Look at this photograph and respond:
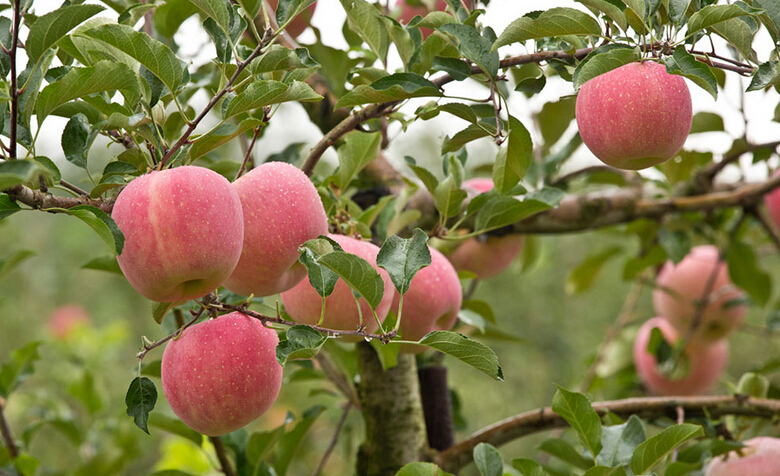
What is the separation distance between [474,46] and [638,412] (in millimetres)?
486

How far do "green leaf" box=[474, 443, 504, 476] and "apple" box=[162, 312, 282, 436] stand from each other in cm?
18

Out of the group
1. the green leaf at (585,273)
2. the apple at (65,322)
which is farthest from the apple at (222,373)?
the apple at (65,322)

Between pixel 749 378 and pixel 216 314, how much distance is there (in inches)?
26.3

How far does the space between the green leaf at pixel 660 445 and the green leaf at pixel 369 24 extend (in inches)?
15.5

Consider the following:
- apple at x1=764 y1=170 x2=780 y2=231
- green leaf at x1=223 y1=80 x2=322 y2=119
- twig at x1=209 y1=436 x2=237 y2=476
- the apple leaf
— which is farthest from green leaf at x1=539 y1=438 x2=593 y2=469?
apple at x1=764 y1=170 x2=780 y2=231

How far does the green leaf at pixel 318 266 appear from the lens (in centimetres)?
50

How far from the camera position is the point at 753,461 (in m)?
0.76

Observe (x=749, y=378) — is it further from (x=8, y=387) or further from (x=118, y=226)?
(x=8, y=387)

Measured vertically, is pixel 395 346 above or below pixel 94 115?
below

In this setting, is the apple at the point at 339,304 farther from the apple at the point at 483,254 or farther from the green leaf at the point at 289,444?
the apple at the point at 483,254

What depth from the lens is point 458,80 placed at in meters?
0.59

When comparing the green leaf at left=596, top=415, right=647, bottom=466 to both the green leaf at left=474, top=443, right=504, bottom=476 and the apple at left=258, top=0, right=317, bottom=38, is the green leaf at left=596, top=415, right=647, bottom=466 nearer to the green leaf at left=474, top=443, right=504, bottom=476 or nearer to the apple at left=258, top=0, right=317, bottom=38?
the green leaf at left=474, top=443, right=504, bottom=476

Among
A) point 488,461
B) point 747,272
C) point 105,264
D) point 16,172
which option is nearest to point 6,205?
point 16,172

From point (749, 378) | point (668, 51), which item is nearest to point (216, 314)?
point (668, 51)
